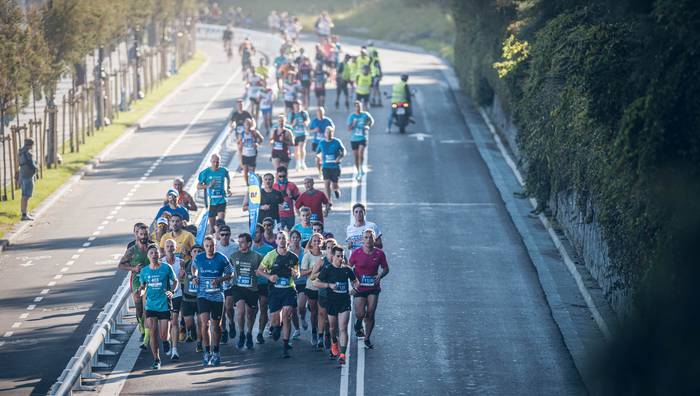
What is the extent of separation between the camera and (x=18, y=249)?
26.5m

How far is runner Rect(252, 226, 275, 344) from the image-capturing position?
1928 centimetres

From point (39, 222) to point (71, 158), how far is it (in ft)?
27.4

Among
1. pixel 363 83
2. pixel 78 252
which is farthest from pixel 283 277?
pixel 363 83

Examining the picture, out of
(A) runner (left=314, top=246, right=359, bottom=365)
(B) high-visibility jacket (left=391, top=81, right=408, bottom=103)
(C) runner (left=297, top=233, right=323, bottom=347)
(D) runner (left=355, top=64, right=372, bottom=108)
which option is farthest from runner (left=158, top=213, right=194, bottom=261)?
(D) runner (left=355, top=64, right=372, bottom=108)

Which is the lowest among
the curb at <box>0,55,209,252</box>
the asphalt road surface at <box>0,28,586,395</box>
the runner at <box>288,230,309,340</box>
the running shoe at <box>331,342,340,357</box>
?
the curb at <box>0,55,209,252</box>

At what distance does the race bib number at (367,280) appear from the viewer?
62.3ft

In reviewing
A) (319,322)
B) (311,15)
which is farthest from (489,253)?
(311,15)

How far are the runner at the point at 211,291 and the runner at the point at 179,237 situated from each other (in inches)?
45.3

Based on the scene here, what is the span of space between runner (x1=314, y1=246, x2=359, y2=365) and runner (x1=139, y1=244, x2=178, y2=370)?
6.87 ft

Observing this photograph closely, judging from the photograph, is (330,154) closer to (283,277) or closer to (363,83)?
(283,277)

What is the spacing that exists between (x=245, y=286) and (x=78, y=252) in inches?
316

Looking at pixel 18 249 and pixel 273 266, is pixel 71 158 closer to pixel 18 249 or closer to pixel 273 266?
pixel 18 249

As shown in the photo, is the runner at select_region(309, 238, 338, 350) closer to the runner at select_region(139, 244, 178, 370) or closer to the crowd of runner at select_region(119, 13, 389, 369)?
the crowd of runner at select_region(119, 13, 389, 369)

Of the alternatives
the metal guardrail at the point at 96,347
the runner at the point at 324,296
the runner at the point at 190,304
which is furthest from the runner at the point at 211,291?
the metal guardrail at the point at 96,347
